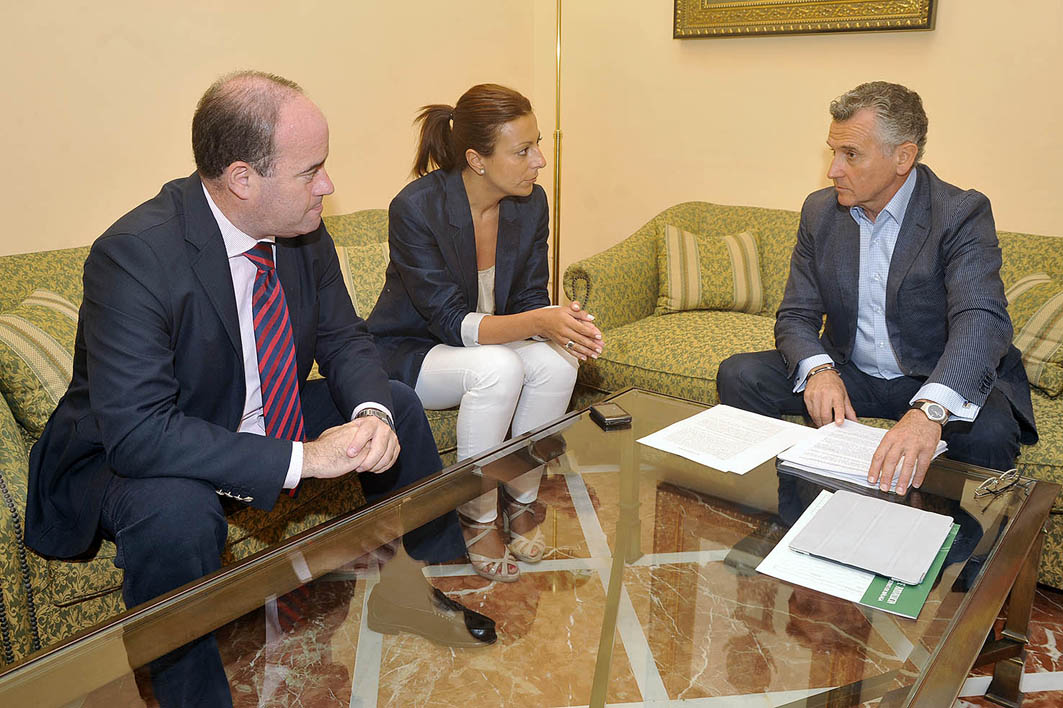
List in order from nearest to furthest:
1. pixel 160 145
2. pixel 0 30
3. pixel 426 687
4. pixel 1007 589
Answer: pixel 426 687 → pixel 1007 589 → pixel 0 30 → pixel 160 145

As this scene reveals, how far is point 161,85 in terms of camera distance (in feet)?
8.66

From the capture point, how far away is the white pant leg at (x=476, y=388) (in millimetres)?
2225

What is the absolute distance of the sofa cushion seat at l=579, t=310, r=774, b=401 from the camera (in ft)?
8.61

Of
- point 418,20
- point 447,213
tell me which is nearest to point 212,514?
point 447,213

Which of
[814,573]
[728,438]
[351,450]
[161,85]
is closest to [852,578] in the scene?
[814,573]

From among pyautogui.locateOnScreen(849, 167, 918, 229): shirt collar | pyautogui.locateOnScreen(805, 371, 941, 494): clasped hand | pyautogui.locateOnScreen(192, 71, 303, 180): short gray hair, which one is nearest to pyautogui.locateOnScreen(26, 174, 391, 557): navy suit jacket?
pyautogui.locateOnScreen(192, 71, 303, 180): short gray hair

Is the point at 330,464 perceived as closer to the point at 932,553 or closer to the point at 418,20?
the point at 932,553

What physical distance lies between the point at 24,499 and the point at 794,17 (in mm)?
2952

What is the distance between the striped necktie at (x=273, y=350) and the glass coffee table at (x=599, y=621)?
0.38m

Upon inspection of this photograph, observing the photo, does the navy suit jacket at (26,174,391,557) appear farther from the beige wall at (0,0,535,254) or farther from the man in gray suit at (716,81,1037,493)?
the man in gray suit at (716,81,1037,493)

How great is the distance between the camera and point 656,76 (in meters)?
3.70

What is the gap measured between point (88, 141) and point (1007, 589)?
2.51 m

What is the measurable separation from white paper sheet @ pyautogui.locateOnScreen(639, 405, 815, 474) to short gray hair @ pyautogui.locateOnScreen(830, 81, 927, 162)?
77 centimetres

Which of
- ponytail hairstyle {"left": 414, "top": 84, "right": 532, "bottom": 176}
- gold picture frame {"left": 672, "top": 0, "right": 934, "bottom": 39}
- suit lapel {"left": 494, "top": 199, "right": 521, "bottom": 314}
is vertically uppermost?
gold picture frame {"left": 672, "top": 0, "right": 934, "bottom": 39}
